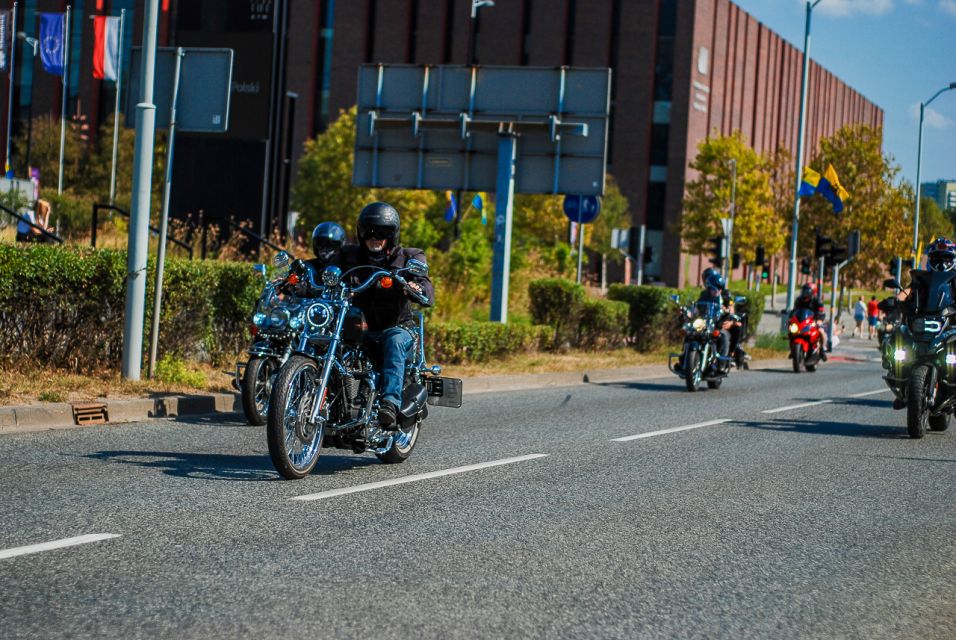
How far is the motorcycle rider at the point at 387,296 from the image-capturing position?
8.18 m

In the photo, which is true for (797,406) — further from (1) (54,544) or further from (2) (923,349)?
(1) (54,544)

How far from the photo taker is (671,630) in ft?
15.6

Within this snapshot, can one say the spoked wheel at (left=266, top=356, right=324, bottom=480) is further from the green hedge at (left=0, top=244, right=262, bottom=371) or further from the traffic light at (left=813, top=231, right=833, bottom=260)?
the traffic light at (left=813, top=231, right=833, bottom=260)

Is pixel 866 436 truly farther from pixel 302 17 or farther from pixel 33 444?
pixel 302 17

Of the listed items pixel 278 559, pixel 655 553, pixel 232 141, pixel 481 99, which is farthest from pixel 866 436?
pixel 232 141

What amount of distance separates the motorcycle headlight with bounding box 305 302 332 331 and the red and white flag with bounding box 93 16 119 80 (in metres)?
32.2

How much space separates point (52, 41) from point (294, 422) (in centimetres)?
3519

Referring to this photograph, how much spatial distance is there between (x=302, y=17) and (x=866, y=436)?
69.4 metres

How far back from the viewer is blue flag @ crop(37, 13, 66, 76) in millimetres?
39031

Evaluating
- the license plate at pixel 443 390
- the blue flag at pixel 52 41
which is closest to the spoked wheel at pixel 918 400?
the license plate at pixel 443 390

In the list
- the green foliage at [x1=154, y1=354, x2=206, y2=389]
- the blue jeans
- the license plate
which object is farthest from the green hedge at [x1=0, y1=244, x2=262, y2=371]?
the blue jeans

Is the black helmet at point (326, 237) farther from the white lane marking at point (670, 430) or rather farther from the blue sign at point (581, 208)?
the blue sign at point (581, 208)

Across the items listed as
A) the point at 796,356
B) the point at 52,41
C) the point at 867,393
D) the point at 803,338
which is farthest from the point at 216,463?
the point at 52,41

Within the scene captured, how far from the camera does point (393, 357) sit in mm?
8188
